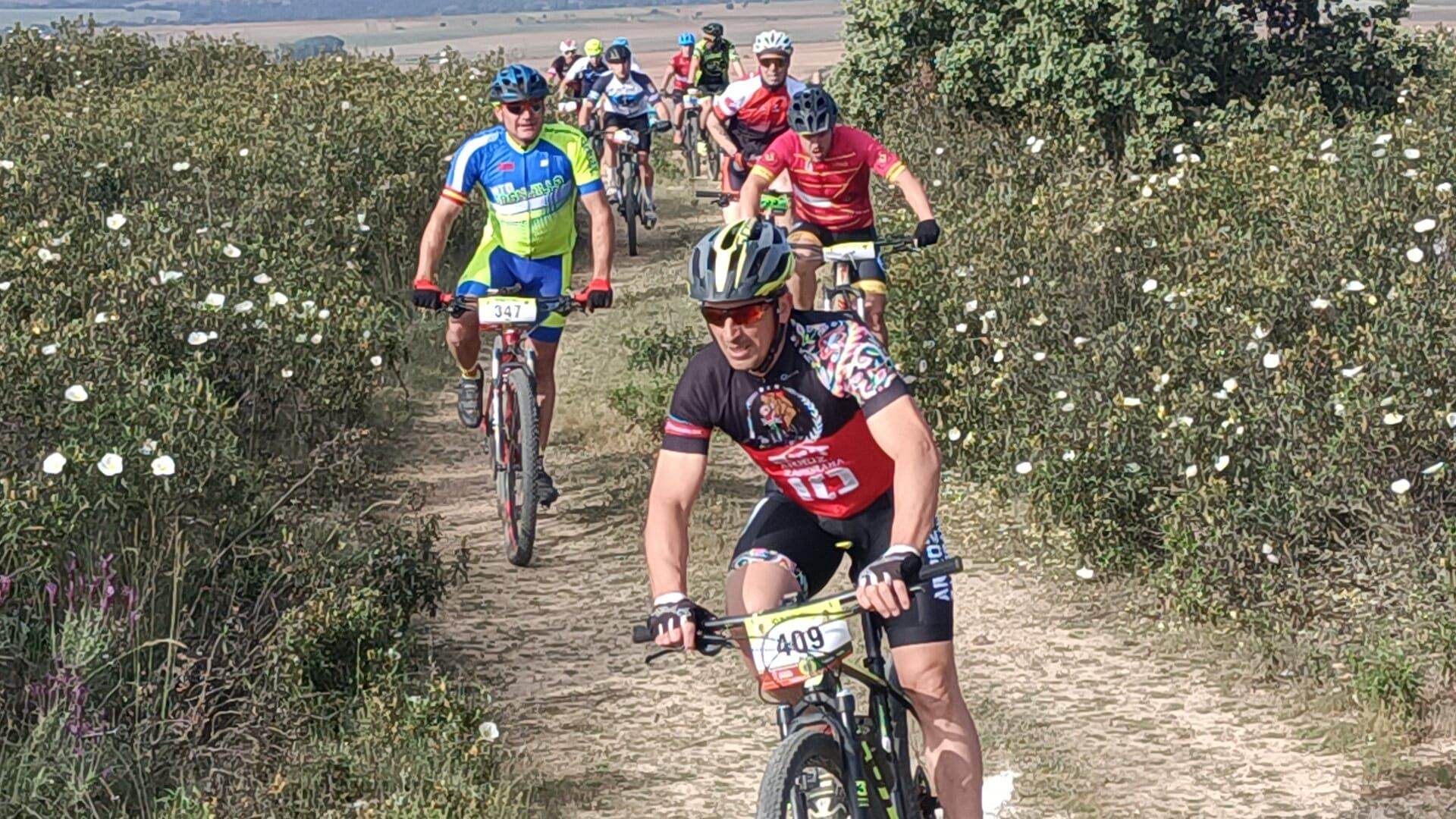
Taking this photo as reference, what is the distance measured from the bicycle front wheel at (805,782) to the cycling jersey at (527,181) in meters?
5.52

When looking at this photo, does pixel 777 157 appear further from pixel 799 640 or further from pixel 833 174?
pixel 799 640

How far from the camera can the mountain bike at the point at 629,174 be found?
1870 centimetres

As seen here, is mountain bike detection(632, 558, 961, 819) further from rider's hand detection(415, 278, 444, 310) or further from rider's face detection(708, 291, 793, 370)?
rider's hand detection(415, 278, 444, 310)

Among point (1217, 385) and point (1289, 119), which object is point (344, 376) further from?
point (1289, 119)

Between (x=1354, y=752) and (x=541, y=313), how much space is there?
4.49 m

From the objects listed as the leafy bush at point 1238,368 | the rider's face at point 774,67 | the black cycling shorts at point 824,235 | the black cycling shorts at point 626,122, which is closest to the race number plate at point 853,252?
the black cycling shorts at point 824,235

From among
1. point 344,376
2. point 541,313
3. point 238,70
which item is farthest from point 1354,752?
point 238,70

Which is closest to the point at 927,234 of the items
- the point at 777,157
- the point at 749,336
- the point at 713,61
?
the point at 777,157

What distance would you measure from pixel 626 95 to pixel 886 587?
616 inches

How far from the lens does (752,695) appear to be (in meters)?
7.68

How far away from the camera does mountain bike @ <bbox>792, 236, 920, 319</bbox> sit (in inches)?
436

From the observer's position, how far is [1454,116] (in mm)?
11320

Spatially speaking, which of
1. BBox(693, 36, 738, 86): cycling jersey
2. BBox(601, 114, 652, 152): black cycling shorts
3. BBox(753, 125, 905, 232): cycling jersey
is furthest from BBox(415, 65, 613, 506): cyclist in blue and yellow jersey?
BBox(693, 36, 738, 86): cycling jersey

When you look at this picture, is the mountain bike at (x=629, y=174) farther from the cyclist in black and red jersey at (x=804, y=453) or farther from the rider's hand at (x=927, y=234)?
the cyclist in black and red jersey at (x=804, y=453)
